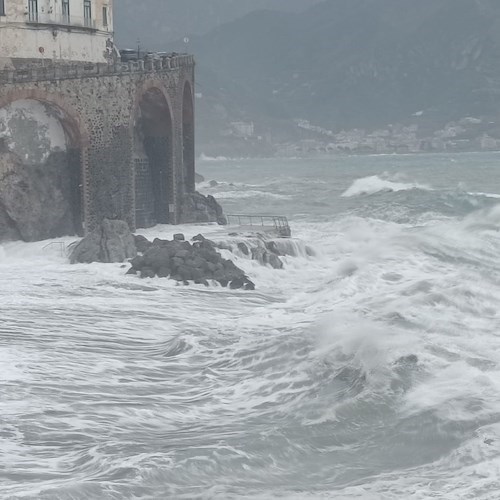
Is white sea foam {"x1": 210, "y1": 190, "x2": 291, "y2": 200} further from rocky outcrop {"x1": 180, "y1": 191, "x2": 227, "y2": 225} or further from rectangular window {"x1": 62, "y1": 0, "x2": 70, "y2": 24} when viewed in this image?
rectangular window {"x1": 62, "y1": 0, "x2": 70, "y2": 24}

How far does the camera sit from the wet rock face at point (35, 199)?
122 ft

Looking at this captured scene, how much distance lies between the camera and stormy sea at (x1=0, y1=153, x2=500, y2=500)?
15.7m

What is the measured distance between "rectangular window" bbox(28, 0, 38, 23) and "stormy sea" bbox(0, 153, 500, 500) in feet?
29.5

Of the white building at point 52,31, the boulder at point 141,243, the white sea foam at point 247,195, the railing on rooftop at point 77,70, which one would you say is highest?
the white building at point 52,31

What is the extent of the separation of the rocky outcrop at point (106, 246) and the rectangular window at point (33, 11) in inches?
347

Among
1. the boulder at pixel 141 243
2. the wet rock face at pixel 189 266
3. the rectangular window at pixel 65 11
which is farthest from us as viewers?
the rectangular window at pixel 65 11

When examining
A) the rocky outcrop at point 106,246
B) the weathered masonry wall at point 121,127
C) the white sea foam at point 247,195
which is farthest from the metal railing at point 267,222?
the white sea foam at point 247,195

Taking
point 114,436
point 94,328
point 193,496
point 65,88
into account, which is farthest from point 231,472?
point 65,88

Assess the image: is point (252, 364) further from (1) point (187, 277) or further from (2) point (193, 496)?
(1) point (187, 277)

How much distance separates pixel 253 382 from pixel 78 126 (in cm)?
1936

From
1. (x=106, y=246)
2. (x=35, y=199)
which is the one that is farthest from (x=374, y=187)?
(x=106, y=246)

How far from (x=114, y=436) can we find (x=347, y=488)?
154 inches

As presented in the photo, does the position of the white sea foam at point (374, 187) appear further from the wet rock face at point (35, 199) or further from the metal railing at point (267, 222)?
the wet rock face at point (35, 199)

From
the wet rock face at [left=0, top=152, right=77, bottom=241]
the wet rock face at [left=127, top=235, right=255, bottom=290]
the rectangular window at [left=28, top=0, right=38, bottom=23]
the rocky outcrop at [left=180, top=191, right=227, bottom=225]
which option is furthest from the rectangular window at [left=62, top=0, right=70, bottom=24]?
the wet rock face at [left=127, top=235, right=255, bottom=290]
